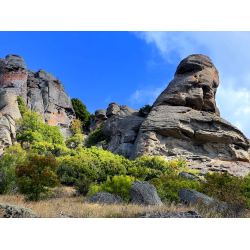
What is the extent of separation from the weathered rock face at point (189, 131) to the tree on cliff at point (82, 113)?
1043 inches

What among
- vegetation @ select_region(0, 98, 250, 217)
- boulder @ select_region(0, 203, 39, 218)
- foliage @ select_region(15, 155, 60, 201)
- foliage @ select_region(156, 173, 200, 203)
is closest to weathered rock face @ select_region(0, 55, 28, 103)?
vegetation @ select_region(0, 98, 250, 217)

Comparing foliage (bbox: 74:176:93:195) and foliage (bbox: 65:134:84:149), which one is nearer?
foliage (bbox: 74:176:93:195)

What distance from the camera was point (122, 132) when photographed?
32719 millimetres

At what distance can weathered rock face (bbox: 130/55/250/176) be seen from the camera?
2766 cm

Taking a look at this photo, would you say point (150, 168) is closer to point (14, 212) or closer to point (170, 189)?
point (170, 189)

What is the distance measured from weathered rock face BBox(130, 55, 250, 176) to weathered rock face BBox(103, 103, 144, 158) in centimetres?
228

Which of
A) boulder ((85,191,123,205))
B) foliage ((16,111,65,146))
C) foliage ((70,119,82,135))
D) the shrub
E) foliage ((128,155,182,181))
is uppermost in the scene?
foliage ((70,119,82,135))

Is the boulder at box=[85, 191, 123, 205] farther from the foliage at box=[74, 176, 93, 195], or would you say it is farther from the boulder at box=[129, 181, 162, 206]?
the foliage at box=[74, 176, 93, 195]

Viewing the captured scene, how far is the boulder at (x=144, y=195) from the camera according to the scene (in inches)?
398

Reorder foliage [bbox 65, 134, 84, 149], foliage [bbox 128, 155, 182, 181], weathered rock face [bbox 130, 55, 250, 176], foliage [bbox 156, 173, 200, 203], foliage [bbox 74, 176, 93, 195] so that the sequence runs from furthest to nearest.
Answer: foliage [bbox 65, 134, 84, 149] < weathered rock face [bbox 130, 55, 250, 176] < foliage [bbox 128, 155, 182, 181] < foliage [bbox 74, 176, 93, 195] < foliage [bbox 156, 173, 200, 203]
